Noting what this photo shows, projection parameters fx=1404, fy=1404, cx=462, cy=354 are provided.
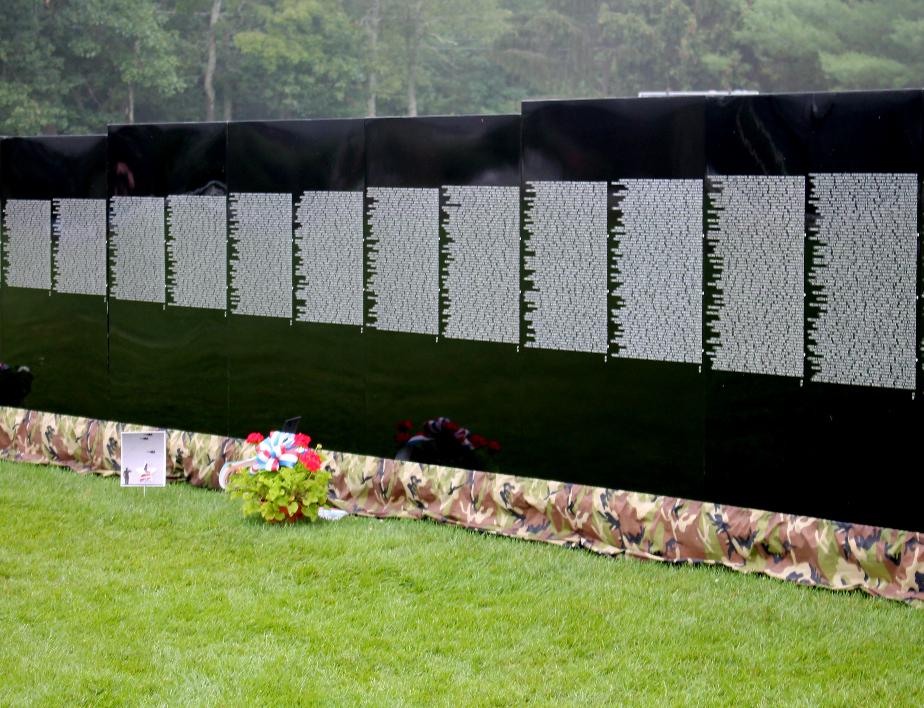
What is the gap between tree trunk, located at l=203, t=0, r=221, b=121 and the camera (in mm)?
41781

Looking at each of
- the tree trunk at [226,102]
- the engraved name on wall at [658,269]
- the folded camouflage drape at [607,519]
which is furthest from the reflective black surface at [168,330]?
the tree trunk at [226,102]

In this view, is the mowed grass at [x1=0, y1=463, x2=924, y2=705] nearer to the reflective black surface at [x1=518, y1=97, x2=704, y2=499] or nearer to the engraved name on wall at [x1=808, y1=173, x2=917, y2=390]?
A: the reflective black surface at [x1=518, y1=97, x2=704, y2=499]

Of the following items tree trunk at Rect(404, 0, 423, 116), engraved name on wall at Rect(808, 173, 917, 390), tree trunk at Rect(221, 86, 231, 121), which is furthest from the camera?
tree trunk at Rect(404, 0, 423, 116)

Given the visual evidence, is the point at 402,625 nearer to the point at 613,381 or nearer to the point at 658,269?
the point at 613,381

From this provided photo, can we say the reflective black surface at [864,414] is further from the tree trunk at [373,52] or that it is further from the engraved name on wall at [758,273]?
the tree trunk at [373,52]

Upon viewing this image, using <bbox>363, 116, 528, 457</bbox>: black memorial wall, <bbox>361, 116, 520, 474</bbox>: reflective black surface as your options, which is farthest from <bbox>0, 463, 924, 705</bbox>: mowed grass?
<bbox>363, 116, 528, 457</bbox>: black memorial wall

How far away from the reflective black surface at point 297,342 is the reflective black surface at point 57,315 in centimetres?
149

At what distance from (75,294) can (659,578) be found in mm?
5823

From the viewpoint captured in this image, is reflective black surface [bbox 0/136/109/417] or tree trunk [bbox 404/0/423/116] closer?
reflective black surface [bbox 0/136/109/417]

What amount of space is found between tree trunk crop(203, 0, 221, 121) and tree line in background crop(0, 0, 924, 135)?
2.5 inches

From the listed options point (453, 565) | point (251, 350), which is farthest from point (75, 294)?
point (453, 565)

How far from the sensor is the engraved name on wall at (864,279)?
6.90 m

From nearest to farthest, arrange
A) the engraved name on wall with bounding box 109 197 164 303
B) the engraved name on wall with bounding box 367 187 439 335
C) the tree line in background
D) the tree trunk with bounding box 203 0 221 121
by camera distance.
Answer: the engraved name on wall with bounding box 367 187 439 335 < the engraved name on wall with bounding box 109 197 164 303 < the tree line in background < the tree trunk with bounding box 203 0 221 121

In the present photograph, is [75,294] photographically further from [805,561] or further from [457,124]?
[805,561]
